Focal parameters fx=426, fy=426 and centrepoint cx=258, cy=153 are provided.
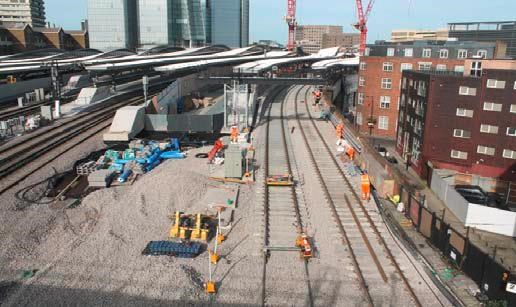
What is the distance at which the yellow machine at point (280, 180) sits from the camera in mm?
20219

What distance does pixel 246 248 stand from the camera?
46.9 ft

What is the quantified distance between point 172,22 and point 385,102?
364 feet

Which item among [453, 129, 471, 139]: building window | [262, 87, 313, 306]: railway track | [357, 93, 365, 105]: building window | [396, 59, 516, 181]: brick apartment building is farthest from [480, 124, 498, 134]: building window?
[357, 93, 365, 105]: building window

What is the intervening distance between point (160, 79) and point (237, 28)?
354 ft

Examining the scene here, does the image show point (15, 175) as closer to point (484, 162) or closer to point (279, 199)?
point (279, 199)

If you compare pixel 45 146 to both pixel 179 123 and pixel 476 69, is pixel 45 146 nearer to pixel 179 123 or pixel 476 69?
pixel 179 123

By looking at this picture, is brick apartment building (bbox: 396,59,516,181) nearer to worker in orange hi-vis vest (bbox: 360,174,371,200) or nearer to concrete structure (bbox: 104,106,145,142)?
worker in orange hi-vis vest (bbox: 360,174,371,200)

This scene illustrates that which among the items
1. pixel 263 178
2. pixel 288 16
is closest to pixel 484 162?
Answer: pixel 263 178

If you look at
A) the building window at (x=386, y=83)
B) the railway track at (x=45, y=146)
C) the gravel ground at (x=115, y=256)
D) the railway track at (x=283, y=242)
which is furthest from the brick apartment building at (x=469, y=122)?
the railway track at (x=45, y=146)

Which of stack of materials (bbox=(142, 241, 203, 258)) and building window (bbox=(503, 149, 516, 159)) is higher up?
building window (bbox=(503, 149, 516, 159))

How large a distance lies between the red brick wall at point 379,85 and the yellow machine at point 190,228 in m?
30.5

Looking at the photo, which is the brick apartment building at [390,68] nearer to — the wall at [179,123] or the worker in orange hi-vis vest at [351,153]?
the worker in orange hi-vis vest at [351,153]

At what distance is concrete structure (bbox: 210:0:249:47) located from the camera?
158 metres

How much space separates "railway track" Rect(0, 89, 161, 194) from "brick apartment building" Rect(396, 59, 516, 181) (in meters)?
22.8
